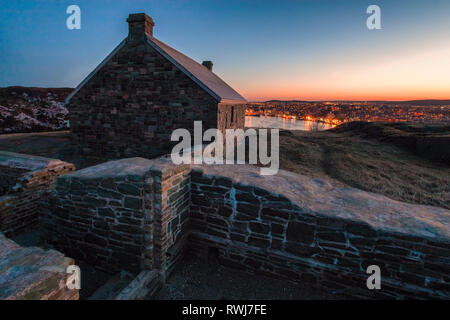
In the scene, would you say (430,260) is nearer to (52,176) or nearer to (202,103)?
(202,103)

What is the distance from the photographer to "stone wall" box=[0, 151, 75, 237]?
533 centimetres

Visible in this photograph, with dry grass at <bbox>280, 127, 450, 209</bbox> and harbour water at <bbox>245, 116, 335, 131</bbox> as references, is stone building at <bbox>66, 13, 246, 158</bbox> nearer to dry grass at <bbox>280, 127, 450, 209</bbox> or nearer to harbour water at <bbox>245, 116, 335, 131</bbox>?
dry grass at <bbox>280, 127, 450, 209</bbox>

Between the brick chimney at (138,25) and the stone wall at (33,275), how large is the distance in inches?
384

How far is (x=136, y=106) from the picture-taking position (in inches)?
407

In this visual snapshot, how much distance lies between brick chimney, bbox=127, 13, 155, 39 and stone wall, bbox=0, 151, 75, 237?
21.2 ft

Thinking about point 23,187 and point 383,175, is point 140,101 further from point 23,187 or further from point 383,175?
point 383,175

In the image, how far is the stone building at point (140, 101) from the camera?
9477 mm

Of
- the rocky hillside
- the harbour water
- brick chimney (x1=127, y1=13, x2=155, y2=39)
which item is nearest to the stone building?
brick chimney (x1=127, y1=13, x2=155, y2=39)

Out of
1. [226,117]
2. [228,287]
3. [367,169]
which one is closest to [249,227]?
[228,287]

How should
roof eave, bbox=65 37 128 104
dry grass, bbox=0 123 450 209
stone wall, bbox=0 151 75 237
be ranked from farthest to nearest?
roof eave, bbox=65 37 128 104 → dry grass, bbox=0 123 450 209 → stone wall, bbox=0 151 75 237

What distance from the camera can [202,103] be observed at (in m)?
9.42

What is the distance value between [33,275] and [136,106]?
9.15m
